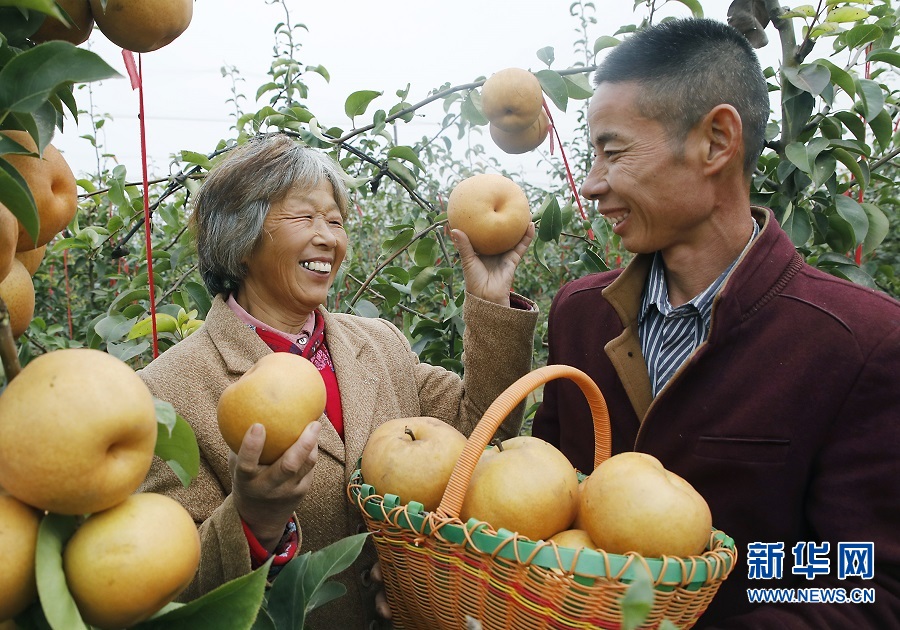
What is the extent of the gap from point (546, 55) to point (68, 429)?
174 centimetres

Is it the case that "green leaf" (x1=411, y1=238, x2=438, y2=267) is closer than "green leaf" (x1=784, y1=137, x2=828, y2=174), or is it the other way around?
"green leaf" (x1=784, y1=137, x2=828, y2=174)

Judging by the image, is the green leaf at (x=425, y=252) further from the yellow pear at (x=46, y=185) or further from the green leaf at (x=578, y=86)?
the yellow pear at (x=46, y=185)

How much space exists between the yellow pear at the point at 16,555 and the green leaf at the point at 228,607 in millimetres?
134

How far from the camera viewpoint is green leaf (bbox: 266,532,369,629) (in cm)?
81

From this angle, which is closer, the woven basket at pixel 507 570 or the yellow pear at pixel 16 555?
the yellow pear at pixel 16 555

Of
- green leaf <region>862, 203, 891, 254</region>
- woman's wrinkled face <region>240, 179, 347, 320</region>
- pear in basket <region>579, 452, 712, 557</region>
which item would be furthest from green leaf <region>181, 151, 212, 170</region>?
green leaf <region>862, 203, 891, 254</region>

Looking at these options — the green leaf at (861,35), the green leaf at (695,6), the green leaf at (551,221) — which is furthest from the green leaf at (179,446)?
the green leaf at (861,35)

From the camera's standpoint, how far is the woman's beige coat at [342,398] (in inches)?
56.6

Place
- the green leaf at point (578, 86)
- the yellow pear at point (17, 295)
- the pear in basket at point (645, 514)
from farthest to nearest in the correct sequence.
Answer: the green leaf at point (578, 86) → the pear in basket at point (645, 514) → the yellow pear at point (17, 295)

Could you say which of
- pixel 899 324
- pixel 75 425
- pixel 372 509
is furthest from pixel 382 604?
pixel 899 324

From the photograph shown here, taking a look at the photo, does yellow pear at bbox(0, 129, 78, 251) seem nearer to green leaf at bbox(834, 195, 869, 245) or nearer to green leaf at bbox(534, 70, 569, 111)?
green leaf at bbox(534, 70, 569, 111)

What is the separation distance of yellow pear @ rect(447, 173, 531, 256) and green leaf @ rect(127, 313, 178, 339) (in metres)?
0.85

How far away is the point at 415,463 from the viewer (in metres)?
1.15
